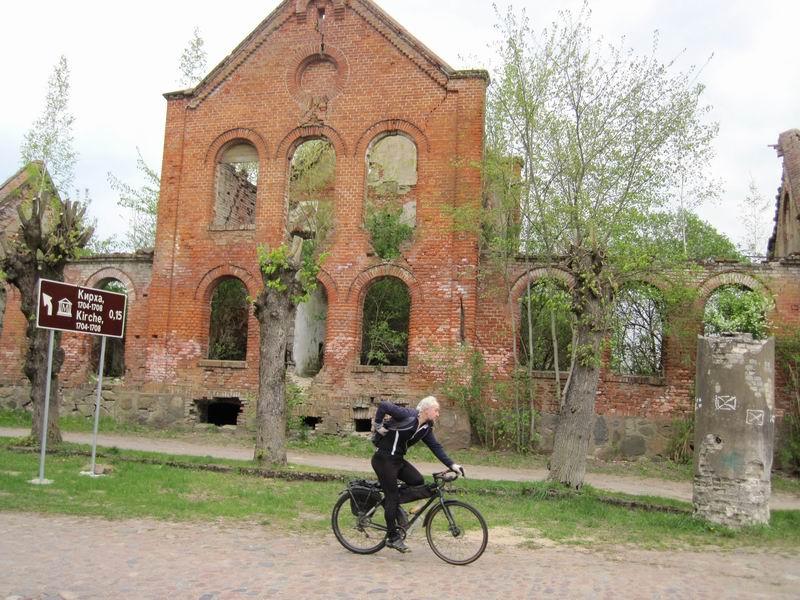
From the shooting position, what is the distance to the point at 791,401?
16.5 meters

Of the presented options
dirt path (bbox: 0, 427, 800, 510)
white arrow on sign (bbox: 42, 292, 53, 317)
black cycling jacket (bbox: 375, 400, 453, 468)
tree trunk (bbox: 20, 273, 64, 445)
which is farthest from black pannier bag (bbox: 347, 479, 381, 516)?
tree trunk (bbox: 20, 273, 64, 445)

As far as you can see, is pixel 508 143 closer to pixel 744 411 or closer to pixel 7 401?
pixel 744 411

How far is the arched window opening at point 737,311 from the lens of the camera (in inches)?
658

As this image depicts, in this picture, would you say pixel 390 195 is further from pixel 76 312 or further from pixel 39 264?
pixel 76 312

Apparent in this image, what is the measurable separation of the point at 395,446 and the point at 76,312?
6375 mm

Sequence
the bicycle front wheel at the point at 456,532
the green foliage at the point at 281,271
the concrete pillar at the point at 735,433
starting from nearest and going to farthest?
1. the bicycle front wheel at the point at 456,532
2. the concrete pillar at the point at 735,433
3. the green foliage at the point at 281,271

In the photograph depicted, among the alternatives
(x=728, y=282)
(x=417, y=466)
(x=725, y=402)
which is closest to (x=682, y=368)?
(x=728, y=282)

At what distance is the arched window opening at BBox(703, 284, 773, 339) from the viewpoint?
16.7 metres

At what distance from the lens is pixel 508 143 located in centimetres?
1712

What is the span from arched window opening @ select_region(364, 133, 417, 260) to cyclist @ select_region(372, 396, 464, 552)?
11491 mm

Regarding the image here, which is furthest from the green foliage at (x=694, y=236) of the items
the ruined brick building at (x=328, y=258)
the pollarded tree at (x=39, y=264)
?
the pollarded tree at (x=39, y=264)

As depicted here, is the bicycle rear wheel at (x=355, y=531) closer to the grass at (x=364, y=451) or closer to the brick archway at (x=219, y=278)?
the grass at (x=364, y=451)

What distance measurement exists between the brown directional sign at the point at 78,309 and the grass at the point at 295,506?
7.36 ft

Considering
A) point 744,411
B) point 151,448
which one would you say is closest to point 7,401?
point 151,448
